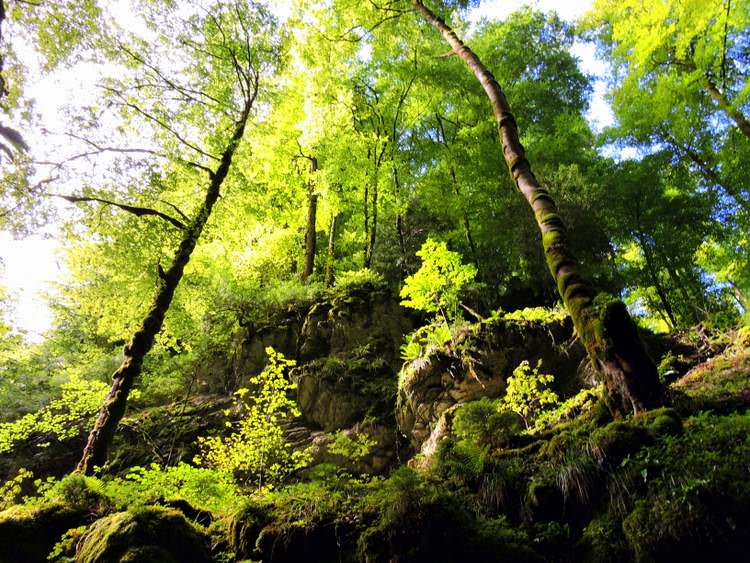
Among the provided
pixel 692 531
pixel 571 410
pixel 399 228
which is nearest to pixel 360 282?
pixel 399 228

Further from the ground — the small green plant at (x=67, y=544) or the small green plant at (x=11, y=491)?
the small green plant at (x=11, y=491)

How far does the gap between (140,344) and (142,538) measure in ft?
18.1

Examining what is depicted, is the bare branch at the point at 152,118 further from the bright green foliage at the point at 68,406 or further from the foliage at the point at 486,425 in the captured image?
the foliage at the point at 486,425

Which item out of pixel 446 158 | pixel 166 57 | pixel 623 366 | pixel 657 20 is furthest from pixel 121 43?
pixel 657 20

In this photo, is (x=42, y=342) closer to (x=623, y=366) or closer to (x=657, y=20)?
(x=623, y=366)

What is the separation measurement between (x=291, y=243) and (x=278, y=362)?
18.0 feet

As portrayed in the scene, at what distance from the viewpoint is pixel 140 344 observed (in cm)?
775

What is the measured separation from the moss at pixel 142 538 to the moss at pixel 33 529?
1.71 feet

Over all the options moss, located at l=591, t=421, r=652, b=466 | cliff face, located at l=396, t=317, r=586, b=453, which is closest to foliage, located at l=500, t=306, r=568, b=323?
cliff face, located at l=396, t=317, r=586, b=453

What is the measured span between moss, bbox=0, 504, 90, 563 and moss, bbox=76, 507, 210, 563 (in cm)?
52

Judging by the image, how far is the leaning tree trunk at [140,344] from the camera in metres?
6.80

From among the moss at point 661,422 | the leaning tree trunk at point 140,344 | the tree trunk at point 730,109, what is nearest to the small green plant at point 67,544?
the leaning tree trunk at point 140,344

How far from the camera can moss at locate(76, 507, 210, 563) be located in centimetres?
296

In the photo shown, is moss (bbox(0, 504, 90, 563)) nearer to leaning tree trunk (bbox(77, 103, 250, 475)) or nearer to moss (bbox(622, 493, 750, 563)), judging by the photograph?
leaning tree trunk (bbox(77, 103, 250, 475))
